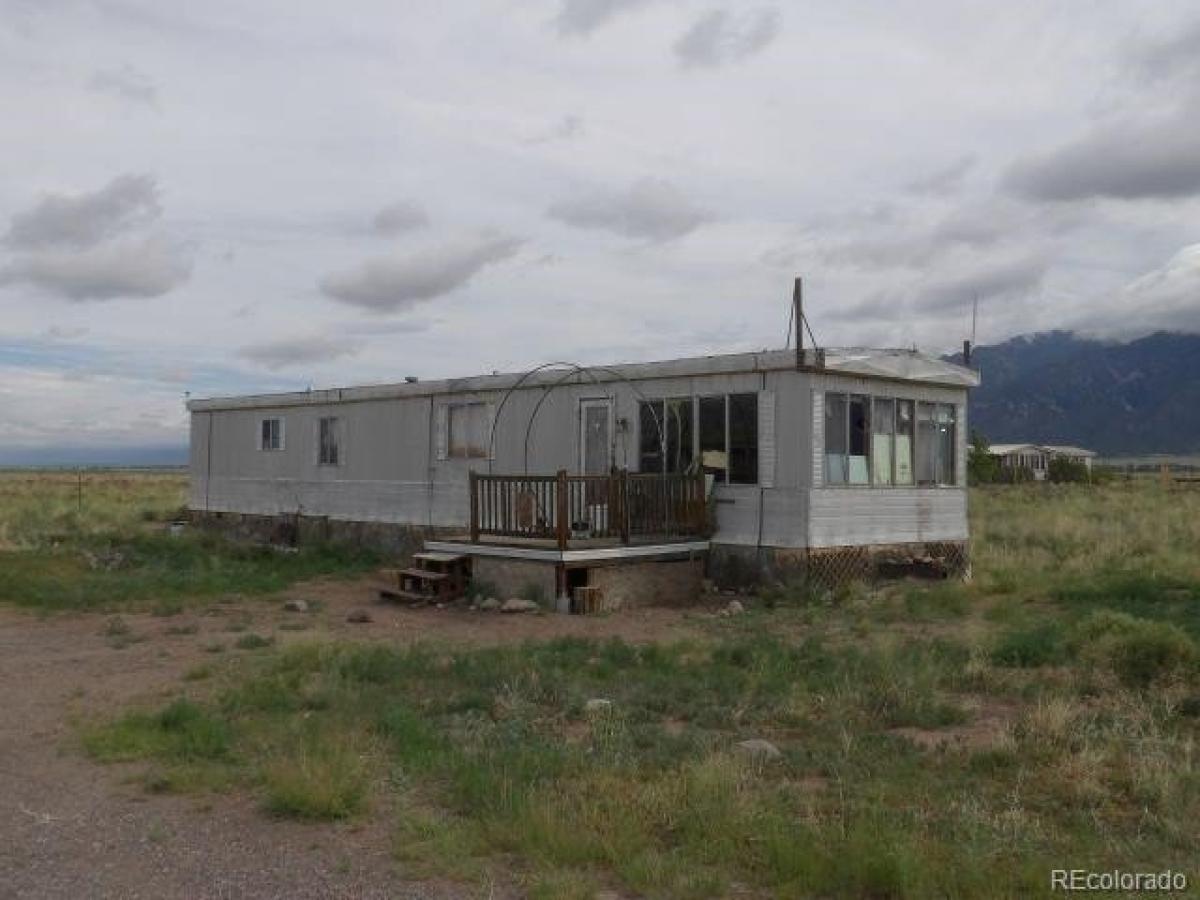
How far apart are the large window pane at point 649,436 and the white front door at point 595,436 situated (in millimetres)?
575

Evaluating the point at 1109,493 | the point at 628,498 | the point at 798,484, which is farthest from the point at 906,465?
the point at 1109,493

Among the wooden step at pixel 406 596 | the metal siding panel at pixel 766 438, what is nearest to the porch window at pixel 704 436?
the metal siding panel at pixel 766 438

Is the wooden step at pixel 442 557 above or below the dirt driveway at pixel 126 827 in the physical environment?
above

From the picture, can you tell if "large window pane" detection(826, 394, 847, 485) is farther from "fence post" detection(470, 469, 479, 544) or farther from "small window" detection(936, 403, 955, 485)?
"fence post" detection(470, 469, 479, 544)

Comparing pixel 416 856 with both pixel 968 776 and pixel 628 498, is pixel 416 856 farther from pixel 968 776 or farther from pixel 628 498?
pixel 628 498

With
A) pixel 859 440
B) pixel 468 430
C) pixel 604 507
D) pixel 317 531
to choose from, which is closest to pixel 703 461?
pixel 604 507

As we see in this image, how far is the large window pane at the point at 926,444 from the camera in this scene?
54.8 feet

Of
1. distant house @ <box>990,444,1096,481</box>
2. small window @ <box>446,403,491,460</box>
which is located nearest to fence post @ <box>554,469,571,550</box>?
small window @ <box>446,403,491,460</box>

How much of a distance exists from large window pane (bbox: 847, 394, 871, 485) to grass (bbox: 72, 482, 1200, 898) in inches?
141

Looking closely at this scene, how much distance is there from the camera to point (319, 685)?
29.3 feet

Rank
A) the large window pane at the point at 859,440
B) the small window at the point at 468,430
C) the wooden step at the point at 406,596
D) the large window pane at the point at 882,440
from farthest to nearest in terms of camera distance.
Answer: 1. the small window at the point at 468,430
2. the large window pane at the point at 882,440
3. the large window pane at the point at 859,440
4. the wooden step at the point at 406,596

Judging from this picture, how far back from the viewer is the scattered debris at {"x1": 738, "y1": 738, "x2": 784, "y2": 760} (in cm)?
671

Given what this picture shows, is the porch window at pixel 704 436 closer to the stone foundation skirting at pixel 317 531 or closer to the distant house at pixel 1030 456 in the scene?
the stone foundation skirting at pixel 317 531

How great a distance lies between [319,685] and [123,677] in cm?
Answer: 212
